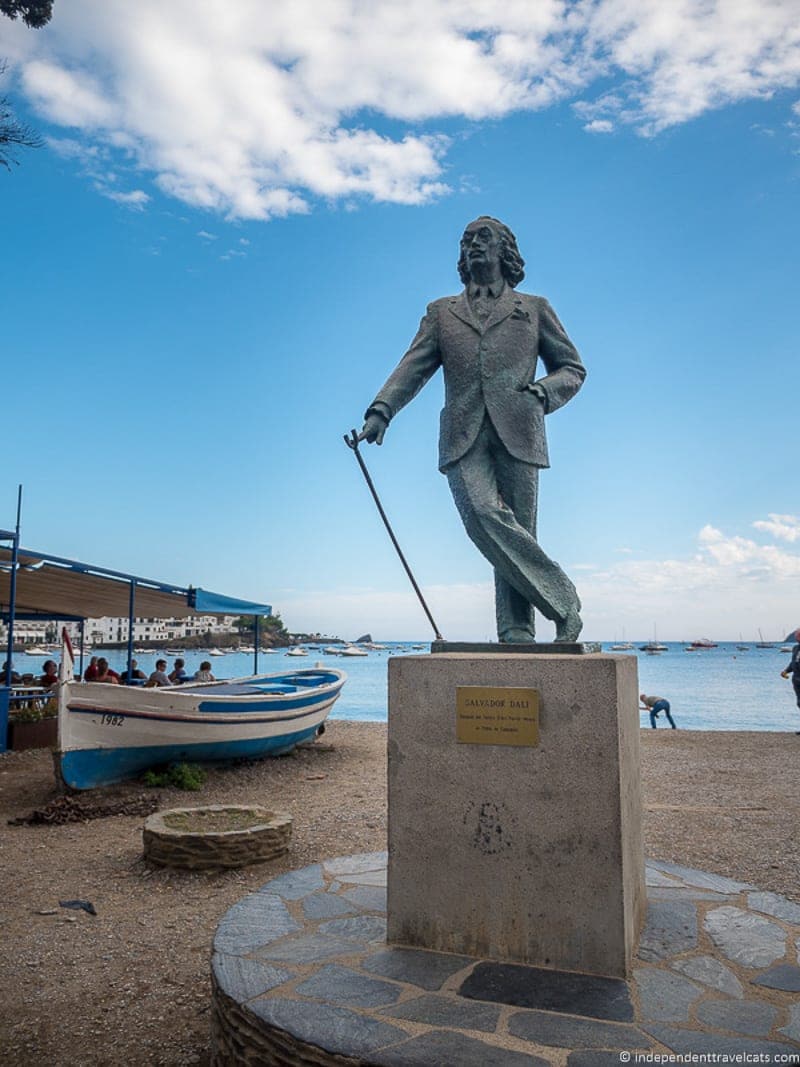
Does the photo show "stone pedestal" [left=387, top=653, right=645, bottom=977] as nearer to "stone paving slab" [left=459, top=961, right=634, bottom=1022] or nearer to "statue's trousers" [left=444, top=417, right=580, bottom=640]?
"stone paving slab" [left=459, top=961, right=634, bottom=1022]

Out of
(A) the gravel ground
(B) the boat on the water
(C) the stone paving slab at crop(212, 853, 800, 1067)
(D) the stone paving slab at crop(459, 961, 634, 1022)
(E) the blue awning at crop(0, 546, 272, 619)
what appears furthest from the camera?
(E) the blue awning at crop(0, 546, 272, 619)

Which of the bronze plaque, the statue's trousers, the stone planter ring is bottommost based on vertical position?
the stone planter ring

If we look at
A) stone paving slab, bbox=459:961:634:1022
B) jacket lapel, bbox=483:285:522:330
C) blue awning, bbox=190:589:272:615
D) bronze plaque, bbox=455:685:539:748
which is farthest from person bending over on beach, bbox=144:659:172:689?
stone paving slab, bbox=459:961:634:1022

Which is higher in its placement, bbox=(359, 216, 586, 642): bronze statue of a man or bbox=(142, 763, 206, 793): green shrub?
bbox=(359, 216, 586, 642): bronze statue of a man

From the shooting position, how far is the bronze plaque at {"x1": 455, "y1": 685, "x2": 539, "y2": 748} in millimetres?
2871

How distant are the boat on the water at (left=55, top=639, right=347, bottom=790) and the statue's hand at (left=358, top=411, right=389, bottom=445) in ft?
18.3

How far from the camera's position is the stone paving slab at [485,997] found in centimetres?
220

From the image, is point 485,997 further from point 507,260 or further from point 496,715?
point 507,260

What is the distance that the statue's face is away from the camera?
12.5ft

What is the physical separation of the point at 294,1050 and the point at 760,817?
6.05 meters

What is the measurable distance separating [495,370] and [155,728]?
6.46 m

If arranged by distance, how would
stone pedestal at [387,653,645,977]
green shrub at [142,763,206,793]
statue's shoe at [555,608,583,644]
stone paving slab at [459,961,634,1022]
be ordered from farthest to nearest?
green shrub at [142,763,206,793] < statue's shoe at [555,608,583,644] < stone pedestal at [387,653,645,977] < stone paving slab at [459,961,634,1022]

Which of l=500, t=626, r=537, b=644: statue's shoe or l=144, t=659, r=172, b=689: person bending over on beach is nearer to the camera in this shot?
l=500, t=626, r=537, b=644: statue's shoe

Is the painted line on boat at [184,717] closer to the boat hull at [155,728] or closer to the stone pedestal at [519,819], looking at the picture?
the boat hull at [155,728]
